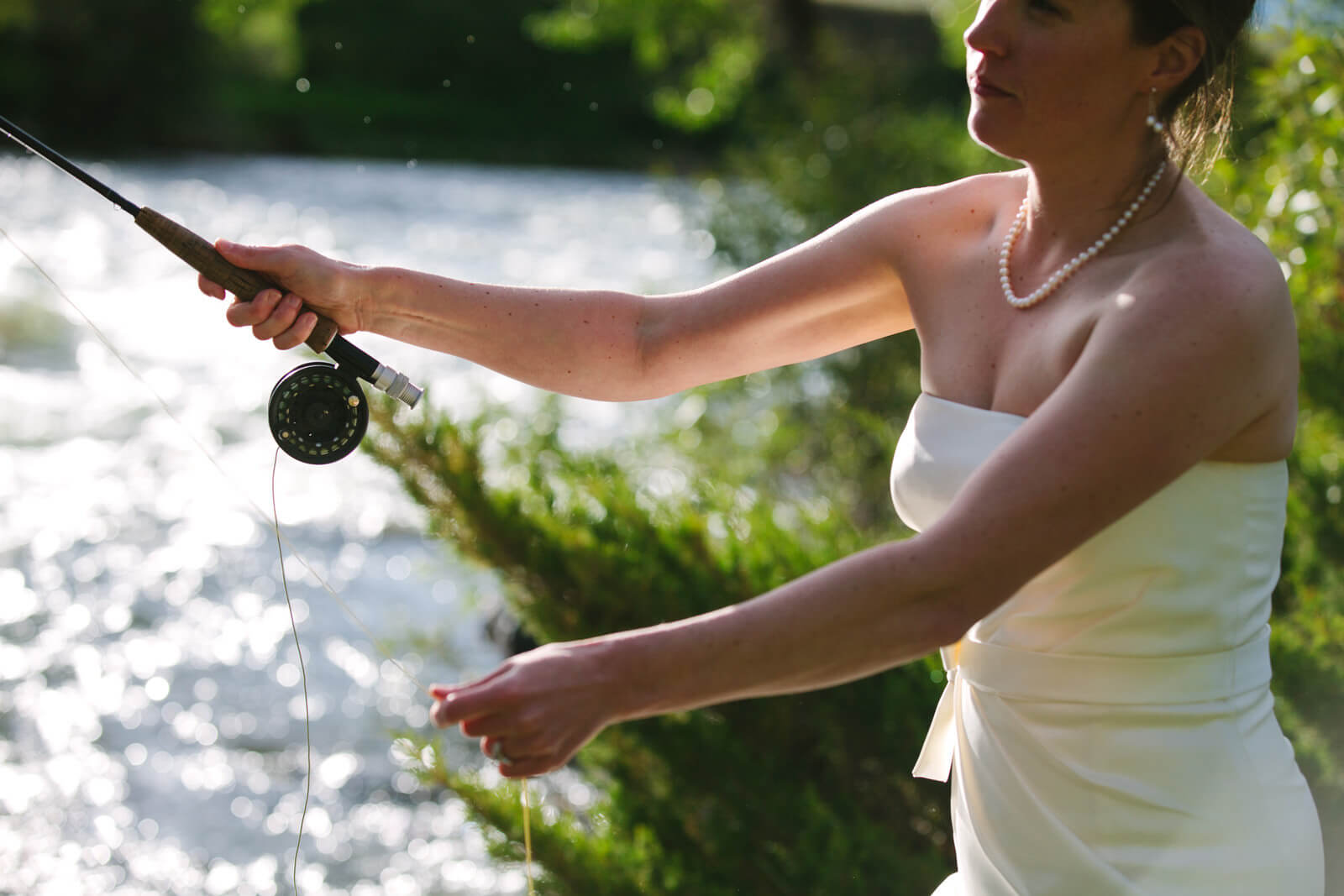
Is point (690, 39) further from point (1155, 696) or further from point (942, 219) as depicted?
point (1155, 696)

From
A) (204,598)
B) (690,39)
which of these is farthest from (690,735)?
(690,39)

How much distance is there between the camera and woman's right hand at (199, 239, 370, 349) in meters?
2.06

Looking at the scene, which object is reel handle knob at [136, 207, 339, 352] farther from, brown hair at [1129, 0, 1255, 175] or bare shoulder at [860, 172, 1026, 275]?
brown hair at [1129, 0, 1255, 175]

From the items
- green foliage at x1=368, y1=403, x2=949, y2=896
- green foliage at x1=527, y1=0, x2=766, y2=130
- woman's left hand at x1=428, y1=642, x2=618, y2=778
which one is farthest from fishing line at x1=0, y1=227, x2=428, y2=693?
green foliage at x1=527, y1=0, x2=766, y2=130

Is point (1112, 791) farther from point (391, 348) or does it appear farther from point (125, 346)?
point (125, 346)

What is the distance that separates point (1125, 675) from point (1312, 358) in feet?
8.66

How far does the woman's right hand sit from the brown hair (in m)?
1.20

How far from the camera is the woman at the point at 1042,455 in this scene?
148 cm

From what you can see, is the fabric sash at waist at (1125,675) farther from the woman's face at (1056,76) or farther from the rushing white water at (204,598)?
the rushing white water at (204,598)

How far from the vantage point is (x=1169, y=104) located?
1851mm

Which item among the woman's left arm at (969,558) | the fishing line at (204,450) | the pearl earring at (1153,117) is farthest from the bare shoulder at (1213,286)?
the fishing line at (204,450)

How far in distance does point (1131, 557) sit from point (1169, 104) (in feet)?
2.01

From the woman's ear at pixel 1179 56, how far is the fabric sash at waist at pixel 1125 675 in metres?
0.77

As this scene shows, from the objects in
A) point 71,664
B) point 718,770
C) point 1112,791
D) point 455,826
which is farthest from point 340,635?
point 1112,791
